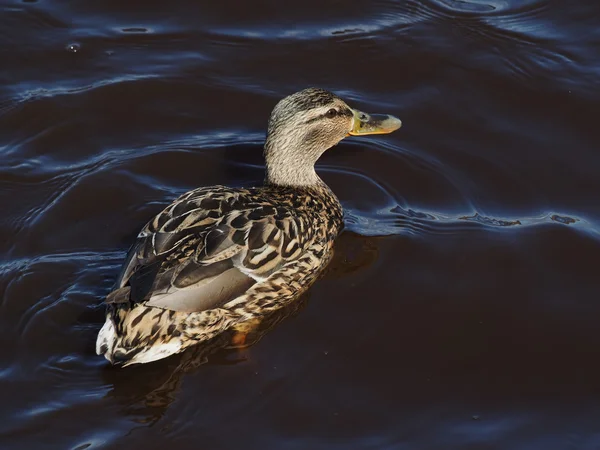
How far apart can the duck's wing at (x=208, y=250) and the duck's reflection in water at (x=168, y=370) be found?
0.36 metres

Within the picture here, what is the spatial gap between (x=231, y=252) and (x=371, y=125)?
83.6 inches

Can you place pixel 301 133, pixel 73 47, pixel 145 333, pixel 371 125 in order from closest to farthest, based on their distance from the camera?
pixel 145 333
pixel 301 133
pixel 371 125
pixel 73 47

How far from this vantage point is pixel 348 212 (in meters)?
7.78

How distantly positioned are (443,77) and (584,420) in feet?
12.8

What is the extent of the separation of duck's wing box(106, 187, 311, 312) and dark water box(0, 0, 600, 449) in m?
0.46

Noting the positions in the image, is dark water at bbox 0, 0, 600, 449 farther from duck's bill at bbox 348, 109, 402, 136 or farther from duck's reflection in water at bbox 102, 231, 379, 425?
duck's bill at bbox 348, 109, 402, 136

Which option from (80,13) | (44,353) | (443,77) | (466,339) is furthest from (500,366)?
(80,13)

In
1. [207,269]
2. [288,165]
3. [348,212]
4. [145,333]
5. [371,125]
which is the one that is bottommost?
[145,333]

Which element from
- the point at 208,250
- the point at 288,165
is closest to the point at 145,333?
the point at 208,250

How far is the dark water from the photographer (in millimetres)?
5957

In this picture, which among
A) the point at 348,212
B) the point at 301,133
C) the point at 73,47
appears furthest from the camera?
the point at 73,47

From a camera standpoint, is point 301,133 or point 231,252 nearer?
point 231,252

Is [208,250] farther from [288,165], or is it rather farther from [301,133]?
[301,133]

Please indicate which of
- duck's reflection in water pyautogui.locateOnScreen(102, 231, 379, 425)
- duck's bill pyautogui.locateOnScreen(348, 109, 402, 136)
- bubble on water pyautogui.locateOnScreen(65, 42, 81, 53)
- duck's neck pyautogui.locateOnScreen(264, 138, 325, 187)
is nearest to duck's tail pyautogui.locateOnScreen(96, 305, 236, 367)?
duck's reflection in water pyautogui.locateOnScreen(102, 231, 379, 425)
